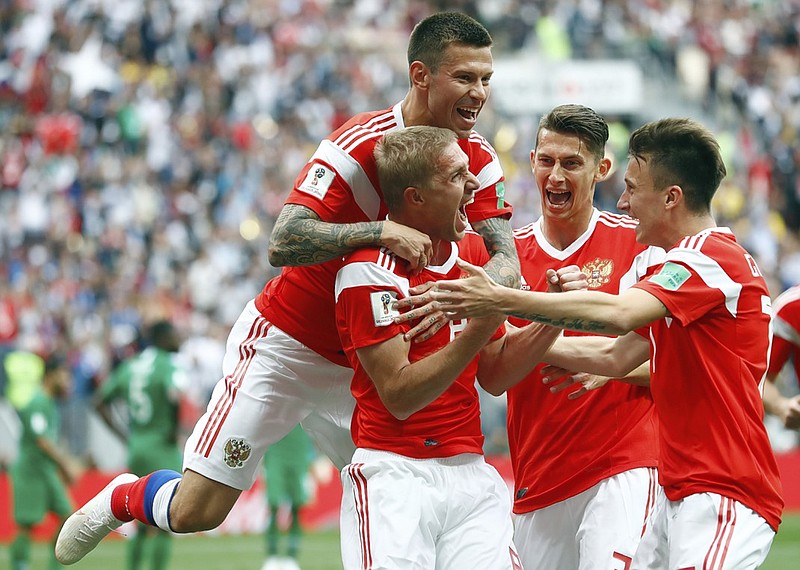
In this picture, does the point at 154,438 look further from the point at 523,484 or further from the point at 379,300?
the point at 379,300

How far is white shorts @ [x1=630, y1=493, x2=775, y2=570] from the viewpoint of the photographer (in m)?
5.14

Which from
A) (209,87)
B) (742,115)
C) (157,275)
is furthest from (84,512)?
(742,115)

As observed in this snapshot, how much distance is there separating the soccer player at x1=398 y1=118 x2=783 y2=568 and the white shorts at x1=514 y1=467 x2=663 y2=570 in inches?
27.9

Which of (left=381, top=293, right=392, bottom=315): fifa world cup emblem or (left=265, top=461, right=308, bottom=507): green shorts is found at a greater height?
A: (left=381, top=293, right=392, bottom=315): fifa world cup emblem

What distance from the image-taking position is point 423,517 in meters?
5.37

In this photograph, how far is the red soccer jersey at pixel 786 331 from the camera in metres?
7.09

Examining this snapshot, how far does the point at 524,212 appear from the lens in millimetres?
23250

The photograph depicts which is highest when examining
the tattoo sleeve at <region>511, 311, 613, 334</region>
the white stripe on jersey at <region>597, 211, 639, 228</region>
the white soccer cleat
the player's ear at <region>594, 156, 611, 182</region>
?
the player's ear at <region>594, 156, 611, 182</region>

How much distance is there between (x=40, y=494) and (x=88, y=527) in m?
5.99

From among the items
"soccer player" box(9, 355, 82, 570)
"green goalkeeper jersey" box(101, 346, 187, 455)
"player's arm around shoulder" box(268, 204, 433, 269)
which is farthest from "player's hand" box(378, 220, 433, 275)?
"soccer player" box(9, 355, 82, 570)

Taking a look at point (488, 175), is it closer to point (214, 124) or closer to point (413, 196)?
point (413, 196)

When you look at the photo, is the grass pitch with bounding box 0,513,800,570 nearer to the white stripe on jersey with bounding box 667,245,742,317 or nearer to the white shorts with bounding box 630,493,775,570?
the white shorts with bounding box 630,493,775,570

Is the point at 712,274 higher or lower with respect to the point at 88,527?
higher

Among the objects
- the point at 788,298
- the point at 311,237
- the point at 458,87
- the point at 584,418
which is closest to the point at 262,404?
the point at 311,237
